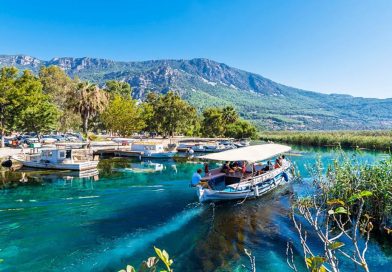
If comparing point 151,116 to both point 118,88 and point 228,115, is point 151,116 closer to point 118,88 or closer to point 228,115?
point 228,115

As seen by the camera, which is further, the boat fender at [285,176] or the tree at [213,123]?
the tree at [213,123]

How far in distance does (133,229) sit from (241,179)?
9.48 m

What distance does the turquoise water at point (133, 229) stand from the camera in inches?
522

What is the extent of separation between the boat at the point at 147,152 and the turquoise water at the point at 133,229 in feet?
76.9

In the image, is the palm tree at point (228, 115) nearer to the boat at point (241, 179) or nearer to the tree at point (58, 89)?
the tree at point (58, 89)

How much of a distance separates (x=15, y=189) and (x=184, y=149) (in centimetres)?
3808

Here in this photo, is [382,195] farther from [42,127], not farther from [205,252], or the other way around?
[42,127]

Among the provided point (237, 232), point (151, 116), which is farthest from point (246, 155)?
point (151, 116)

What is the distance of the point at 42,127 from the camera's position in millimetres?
57469

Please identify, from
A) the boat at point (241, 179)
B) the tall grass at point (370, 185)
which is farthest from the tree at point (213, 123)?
the tall grass at point (370, 185)

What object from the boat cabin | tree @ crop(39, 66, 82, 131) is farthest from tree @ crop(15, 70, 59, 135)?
tree @ crop(39, 66, 82, 131)

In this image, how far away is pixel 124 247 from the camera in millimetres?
14516

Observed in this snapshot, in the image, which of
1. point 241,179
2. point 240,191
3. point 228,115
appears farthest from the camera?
point 228,115

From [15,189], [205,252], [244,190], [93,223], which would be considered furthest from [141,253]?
[15,189]
